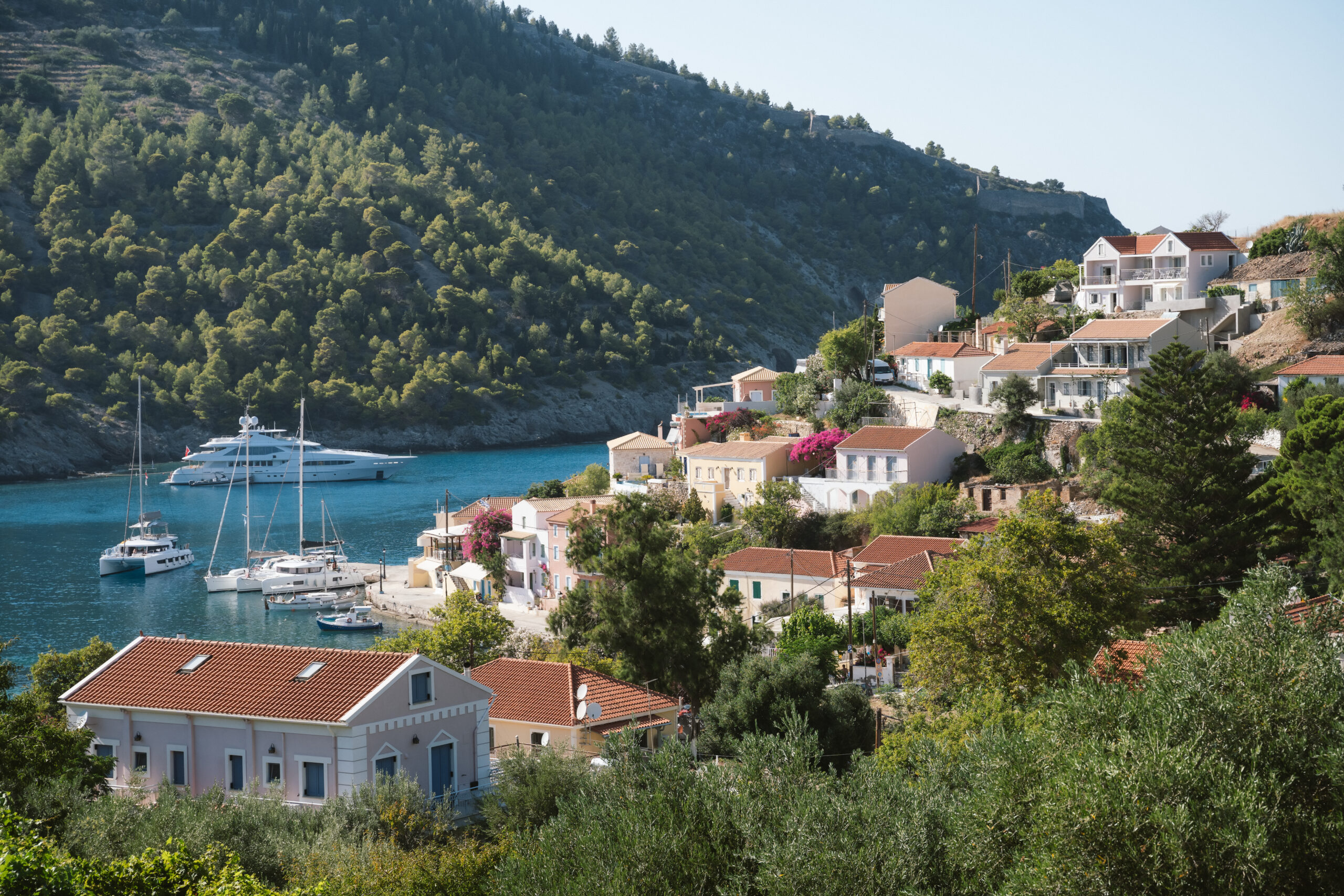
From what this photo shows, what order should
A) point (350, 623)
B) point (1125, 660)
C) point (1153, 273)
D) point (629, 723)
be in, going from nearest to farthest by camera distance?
point (1125, 660)
point (629, 723)
point (350, 623)
point (1153, 273)

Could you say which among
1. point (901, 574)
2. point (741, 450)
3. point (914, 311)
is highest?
point (914, 311)

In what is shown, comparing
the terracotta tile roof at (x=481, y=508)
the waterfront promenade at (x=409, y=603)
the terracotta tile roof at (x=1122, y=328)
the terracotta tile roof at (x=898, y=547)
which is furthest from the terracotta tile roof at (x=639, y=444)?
the terracotta tile roof at (x=898, y=547)

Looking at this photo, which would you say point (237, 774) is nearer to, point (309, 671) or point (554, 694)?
point (309, 671)

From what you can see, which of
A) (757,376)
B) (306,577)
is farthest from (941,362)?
(306,577)

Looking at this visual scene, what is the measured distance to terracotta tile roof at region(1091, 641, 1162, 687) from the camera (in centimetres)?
1527

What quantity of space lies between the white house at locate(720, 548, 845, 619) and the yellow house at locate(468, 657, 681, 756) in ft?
46.5

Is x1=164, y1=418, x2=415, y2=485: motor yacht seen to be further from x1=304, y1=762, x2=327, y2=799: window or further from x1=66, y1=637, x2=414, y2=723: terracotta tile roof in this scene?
x1=304, y1=762, x2=327, y2=799: window

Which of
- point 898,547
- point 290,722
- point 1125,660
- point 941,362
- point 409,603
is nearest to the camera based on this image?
point 290,722

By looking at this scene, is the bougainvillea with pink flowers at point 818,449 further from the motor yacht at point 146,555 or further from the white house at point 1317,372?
the motor yacht at point 146,555

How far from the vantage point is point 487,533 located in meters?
50.9

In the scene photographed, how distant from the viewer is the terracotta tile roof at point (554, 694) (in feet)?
69.8

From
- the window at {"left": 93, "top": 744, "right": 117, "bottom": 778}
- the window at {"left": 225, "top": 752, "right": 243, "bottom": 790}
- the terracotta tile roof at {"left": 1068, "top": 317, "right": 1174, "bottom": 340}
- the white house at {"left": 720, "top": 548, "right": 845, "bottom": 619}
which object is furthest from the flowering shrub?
the window at {"left": 225, "top": 752, "right": 243, "bottom": 790}

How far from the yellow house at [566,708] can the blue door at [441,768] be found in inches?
72.5

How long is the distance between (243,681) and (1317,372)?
101ft
